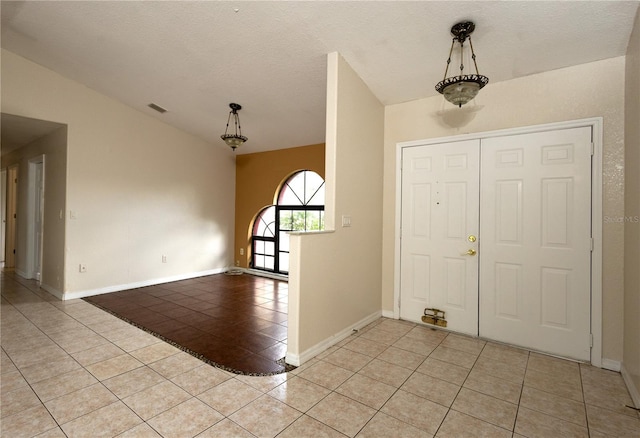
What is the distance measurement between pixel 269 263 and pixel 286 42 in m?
4.42

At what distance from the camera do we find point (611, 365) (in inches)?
97.4

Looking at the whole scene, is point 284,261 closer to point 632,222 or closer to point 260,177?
point 260,177

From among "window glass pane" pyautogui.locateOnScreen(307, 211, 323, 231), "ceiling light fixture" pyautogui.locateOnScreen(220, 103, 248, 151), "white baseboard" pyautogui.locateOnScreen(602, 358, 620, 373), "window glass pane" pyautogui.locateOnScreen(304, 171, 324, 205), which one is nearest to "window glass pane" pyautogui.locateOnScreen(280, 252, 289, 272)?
"window glass pane" pyautogui.locateOnScreen(307, 211, 323, 231)

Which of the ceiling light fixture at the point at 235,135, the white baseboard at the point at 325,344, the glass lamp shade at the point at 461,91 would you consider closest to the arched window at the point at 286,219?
the ceiling light fixture at the point at 235,135

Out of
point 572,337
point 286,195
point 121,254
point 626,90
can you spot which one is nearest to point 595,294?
point 572,337

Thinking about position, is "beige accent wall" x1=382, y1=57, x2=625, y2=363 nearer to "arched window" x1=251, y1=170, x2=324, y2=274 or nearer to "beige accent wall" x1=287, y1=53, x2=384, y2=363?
"beige accent wall" x1=287, y1=53, x2=384, y2=363

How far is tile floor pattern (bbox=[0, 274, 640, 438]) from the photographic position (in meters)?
1.75

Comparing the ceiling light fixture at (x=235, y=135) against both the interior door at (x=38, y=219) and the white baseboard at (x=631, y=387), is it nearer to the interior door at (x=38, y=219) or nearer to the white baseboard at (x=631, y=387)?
the interior door at (x=38, y=219)

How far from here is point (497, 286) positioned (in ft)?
9.80

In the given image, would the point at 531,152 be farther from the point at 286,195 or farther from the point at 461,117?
the point at 286,195

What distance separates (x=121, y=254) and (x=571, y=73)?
6127mm

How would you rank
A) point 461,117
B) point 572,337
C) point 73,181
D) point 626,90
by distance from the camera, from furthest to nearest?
point 73,181
point 461,117
point 572,337
point 626,90

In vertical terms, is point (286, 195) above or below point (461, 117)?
below

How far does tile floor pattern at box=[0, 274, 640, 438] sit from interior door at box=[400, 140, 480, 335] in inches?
18.4
